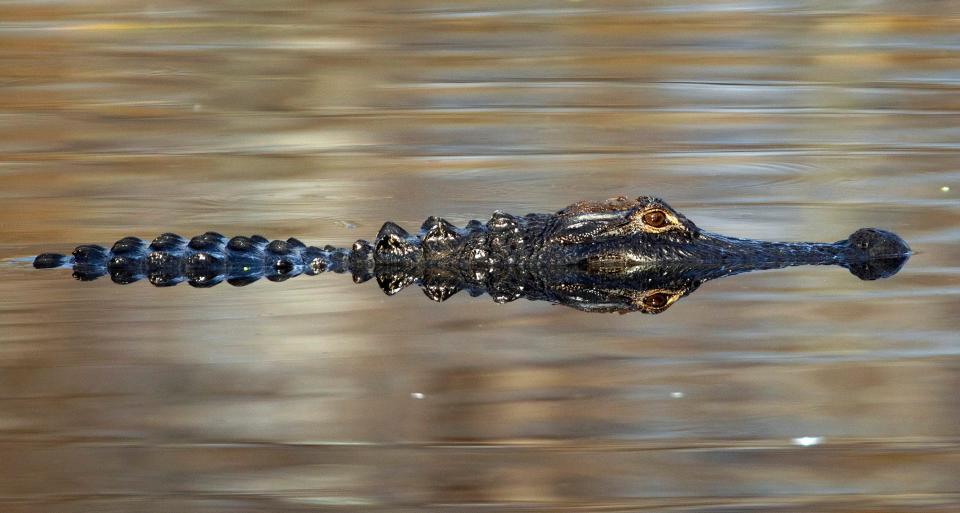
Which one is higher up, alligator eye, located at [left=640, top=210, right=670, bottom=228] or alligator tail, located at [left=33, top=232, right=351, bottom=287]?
alligator eye, located at [left=640, top=210, right=670, bottom=228]

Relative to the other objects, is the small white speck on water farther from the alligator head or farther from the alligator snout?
the alligator snout

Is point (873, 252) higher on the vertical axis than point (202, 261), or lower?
higher

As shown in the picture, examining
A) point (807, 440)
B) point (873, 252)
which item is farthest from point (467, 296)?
point (807, 440)

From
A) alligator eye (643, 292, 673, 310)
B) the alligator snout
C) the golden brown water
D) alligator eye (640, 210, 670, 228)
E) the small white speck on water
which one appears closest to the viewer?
the golden brown water

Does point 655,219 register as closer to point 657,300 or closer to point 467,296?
point 657,300

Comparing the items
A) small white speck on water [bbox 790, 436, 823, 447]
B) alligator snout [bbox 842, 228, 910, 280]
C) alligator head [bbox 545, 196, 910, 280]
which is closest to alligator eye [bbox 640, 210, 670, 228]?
alligator head [bbox 545, 196, 910, 280]

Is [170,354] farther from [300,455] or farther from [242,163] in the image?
[242,163]
